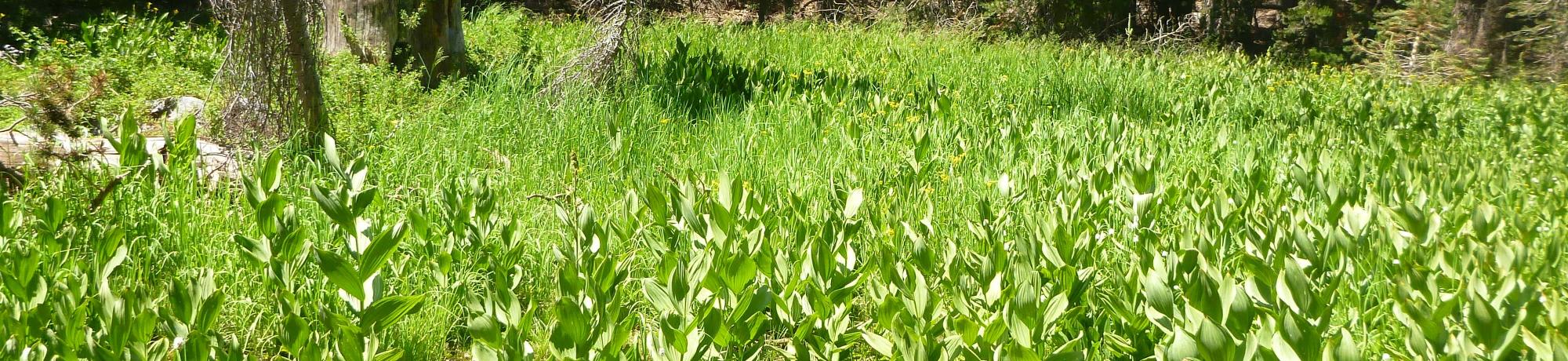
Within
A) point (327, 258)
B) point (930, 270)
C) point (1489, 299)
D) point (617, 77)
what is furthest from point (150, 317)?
point (617, 77)

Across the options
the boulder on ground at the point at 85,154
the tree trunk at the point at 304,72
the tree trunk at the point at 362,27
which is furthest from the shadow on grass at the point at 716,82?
the boulder on ground at the point at 85,154

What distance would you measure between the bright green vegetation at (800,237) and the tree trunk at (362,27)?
76 centimetres

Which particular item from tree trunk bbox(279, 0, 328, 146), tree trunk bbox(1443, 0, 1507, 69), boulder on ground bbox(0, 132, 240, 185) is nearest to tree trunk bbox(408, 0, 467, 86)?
tree trunk bbox(279, 0, 328, 146)

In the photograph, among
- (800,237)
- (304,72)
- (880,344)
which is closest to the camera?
(880,344)

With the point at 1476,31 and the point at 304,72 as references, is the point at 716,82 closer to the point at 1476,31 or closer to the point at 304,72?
the point at 304,72

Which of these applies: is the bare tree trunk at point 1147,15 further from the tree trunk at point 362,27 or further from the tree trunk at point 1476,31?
the tree trunk at point 362,27

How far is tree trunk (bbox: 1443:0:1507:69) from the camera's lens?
11305mm

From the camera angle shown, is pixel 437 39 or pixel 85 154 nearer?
pixel 85 154

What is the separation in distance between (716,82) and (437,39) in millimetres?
1724

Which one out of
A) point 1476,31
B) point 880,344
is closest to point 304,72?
point 880,344

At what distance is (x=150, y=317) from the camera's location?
5.89 feet

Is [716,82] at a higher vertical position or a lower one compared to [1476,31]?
higher

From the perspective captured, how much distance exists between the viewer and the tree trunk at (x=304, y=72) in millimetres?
3799

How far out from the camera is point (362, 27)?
18.6ft
